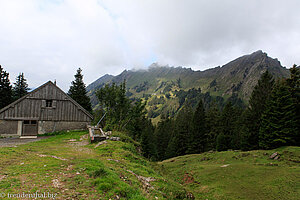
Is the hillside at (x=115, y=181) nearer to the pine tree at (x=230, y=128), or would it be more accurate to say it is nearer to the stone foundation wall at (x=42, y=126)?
the stone foundation wall at (x=42, y=126)

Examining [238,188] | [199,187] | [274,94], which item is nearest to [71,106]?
[199,187]

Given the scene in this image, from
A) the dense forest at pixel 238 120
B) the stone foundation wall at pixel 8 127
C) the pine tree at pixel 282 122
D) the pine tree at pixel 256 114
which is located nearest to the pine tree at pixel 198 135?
the dense forest at pixel 238 120

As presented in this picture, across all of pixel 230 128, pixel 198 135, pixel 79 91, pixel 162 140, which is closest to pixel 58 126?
pixel 79 91

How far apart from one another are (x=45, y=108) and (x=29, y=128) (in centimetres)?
400

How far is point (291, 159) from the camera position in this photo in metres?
19.4

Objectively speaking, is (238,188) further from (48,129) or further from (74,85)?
(74,85)

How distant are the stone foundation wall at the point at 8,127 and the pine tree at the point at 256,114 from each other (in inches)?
1996

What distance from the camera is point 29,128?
84.3 ft

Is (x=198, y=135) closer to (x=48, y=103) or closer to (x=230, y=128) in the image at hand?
(x=230, y=128)

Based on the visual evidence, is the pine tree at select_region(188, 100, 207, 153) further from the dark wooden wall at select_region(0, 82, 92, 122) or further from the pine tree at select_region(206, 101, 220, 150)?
the dark wooden wall at select_region(0, 82, 92, 122)

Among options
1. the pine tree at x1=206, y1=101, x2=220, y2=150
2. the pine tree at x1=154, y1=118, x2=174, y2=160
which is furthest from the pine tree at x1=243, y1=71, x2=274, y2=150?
the pine tree at x1=154, y1=118, x2=174, y2=160

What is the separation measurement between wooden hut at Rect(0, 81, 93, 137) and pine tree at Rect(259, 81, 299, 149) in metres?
35.9

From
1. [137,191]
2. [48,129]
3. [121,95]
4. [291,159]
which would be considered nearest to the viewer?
[137,191]

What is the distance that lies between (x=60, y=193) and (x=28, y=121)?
26597 mm
